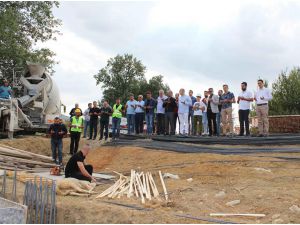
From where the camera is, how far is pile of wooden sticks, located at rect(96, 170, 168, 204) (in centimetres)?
841

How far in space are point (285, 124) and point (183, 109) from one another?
24.1 feet

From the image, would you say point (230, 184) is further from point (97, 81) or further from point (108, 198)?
point (97, 81)

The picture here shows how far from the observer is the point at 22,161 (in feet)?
40.6

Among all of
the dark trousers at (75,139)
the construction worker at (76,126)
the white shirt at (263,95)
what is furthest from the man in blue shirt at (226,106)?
the dark trousers at (75,139)

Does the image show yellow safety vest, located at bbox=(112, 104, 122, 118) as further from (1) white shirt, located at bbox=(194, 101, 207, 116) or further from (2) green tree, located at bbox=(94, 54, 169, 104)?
(2) green tree, located at bbox=(94, 54, 169, 104)

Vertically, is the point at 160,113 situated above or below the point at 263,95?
below

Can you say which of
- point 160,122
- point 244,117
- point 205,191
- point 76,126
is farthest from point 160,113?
point 205,191

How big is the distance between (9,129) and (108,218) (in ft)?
38.7

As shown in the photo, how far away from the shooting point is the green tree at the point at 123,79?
5376 centimetres

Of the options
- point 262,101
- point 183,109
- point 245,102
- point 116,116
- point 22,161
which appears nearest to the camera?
point 22,161

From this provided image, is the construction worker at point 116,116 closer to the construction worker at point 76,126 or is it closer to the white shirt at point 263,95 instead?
the construction worker at point 76,126

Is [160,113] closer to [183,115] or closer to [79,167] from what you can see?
[183,115]

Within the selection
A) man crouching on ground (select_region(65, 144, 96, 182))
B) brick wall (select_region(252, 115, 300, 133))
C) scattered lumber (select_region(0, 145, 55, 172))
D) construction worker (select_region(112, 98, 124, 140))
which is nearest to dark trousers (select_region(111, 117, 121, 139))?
construction worker (select_region(112, 98, 124, 140))

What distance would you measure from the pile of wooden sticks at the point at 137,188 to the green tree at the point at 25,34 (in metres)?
15.4
